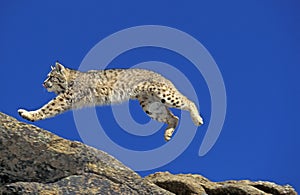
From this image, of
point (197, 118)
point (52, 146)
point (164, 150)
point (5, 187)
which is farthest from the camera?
point (197, 118)

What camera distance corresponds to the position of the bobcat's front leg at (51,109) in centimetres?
1532

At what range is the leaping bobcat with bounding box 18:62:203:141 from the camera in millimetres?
17688

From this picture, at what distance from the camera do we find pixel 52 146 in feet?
29.7

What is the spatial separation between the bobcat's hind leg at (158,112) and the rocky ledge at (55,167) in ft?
27.9

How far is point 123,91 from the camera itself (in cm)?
1814

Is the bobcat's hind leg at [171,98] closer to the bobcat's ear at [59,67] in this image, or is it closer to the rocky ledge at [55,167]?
the bobcat's ear at [59,67]

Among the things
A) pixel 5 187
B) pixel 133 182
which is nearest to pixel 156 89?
pixel 133 182

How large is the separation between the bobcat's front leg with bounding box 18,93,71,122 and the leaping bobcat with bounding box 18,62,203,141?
8cm

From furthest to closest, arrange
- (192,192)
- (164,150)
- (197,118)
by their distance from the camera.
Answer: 1. (197,118)
2. (164,150)
3. (192,192)

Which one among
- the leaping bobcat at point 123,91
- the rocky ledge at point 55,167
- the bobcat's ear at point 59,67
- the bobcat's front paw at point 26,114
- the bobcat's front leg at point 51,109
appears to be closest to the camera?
the rocky ledge at point 55,167

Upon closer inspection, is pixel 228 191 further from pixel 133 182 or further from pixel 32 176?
pixel 32 176

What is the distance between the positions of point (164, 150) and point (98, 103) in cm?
404

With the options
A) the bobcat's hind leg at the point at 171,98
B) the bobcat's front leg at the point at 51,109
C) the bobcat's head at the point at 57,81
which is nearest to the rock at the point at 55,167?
the bobcat's front leg at the point at 51,109

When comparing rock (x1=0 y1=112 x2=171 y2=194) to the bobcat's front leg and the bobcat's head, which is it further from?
the bobcat's head
